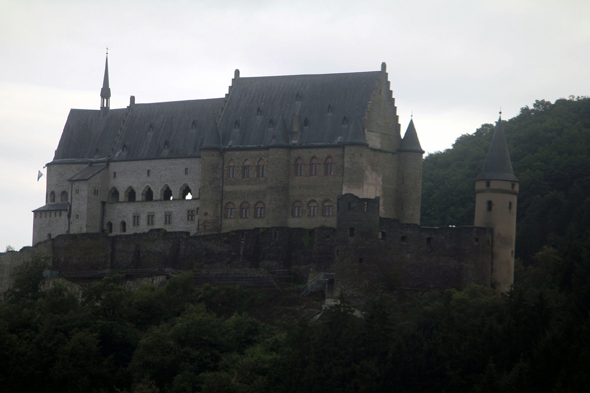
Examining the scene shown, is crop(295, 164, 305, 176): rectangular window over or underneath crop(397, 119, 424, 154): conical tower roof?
underneath

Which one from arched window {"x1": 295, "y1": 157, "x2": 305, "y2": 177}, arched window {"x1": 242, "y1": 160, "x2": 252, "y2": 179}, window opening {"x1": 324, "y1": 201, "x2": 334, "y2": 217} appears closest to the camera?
window opening {"x1": 324, "y1": 201, "x2": 334, "y2": 217}

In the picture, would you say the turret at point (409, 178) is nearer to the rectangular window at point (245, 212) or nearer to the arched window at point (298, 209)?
the arched window at point (298, 209)

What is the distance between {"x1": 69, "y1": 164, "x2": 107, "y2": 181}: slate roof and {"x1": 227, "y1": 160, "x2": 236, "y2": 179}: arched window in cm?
1099

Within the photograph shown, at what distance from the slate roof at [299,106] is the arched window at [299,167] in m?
1.12

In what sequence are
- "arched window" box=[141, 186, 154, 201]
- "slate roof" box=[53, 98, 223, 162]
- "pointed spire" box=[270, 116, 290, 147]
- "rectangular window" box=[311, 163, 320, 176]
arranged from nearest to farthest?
"rectangular window" box=[311, 163, 320, 176]
"pointed spire" box=[270, 116, 290, 147]
"slate roof" box=[53, 98, 223, 162]
"arched window" box=[141, 186, 154, 201]

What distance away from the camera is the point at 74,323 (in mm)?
72688

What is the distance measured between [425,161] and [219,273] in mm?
43123

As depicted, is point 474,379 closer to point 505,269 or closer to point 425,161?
point 505,269

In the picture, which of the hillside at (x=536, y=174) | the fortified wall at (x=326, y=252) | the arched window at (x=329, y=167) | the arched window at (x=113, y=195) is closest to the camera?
the fortified wall at (x=326, y=252)

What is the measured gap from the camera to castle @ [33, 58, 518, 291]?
82.9m

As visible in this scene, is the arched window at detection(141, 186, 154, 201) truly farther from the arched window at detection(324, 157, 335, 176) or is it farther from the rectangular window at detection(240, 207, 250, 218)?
the arched window at detection(324, 157, 335, 176)

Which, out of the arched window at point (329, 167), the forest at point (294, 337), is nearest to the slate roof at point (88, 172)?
the forest at point (294, 337)

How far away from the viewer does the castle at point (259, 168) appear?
82.9 metres

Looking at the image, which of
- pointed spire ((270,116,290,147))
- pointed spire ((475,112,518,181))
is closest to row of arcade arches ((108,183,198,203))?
pointed spire ((270,116,290,147))
